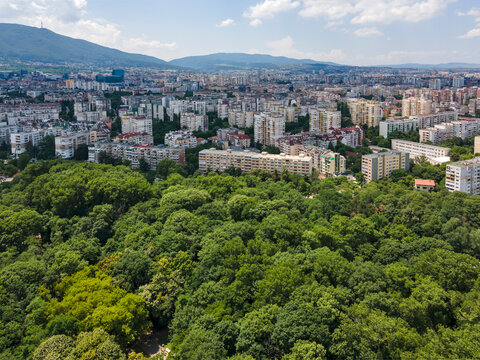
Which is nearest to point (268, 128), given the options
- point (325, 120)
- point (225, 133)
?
point (225, 133)

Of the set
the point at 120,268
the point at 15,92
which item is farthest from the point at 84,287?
the point at 15,92

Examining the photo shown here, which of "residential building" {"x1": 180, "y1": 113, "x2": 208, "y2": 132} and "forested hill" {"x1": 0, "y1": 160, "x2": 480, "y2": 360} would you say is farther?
"residential building" {"x1": 180, "y1": 113, "x2": 208, "y2": 132}

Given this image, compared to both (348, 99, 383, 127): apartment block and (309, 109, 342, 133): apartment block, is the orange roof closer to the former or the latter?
(309, 109, 342, 133): apartment block

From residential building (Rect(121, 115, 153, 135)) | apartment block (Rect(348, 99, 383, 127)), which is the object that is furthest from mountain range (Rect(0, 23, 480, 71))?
apartment block (Rect(348, 99, 383, 127))

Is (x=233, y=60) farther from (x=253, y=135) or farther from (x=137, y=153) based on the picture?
(x=137, y=153)

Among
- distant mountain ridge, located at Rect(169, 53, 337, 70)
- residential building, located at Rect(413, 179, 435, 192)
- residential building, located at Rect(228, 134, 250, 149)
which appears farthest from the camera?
distant mountain ridge, located at Rect(169, 53, 337, 70)

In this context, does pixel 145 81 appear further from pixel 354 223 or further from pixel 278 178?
pixel 354 223
